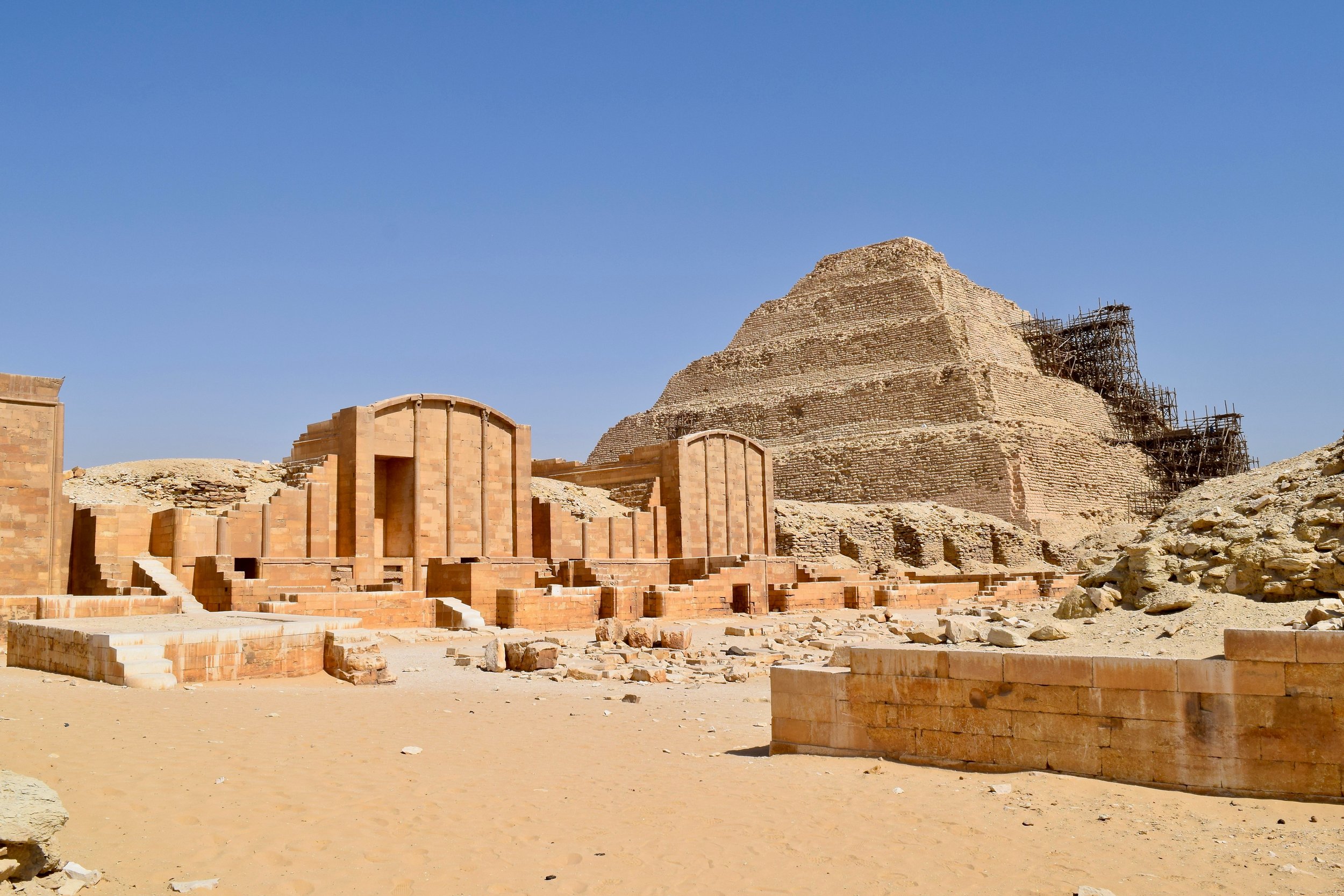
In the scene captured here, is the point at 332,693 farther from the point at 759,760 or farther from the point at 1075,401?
the point at 1075,401

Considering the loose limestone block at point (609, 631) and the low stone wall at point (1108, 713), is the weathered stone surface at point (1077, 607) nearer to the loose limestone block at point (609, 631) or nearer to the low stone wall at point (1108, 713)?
the low stone wall at point (1108, 713)

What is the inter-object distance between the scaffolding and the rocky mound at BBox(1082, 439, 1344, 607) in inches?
1973

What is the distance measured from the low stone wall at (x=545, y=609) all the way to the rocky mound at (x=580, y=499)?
8.78m

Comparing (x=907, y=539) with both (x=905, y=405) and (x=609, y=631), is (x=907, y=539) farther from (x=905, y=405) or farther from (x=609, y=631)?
(x=609, y=631)

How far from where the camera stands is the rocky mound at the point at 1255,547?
7.16m

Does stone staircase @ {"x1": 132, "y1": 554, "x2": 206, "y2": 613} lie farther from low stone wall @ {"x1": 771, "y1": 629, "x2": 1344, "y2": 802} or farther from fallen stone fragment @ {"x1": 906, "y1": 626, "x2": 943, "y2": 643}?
low stone wall @ {"x1": 771, "y1": 629, "x2": 1344, "y2": 802}

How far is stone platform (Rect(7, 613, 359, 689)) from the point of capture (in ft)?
29.6

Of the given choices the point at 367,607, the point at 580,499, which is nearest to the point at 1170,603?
the point at 367,607

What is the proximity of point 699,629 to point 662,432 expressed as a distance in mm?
55121

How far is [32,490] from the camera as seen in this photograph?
16797 millimetres

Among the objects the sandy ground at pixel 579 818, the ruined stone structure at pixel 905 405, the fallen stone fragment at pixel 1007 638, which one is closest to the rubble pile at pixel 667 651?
the fallen stone fragment at pixel 1007 638

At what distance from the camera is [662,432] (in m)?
72.2

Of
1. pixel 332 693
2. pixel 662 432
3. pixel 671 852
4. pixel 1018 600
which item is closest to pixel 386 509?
pixel 332 693

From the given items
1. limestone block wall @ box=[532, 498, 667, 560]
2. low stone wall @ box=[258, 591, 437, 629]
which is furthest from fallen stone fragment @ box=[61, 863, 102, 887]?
limestone block wall @ box=[532, 498, 667, 560]
